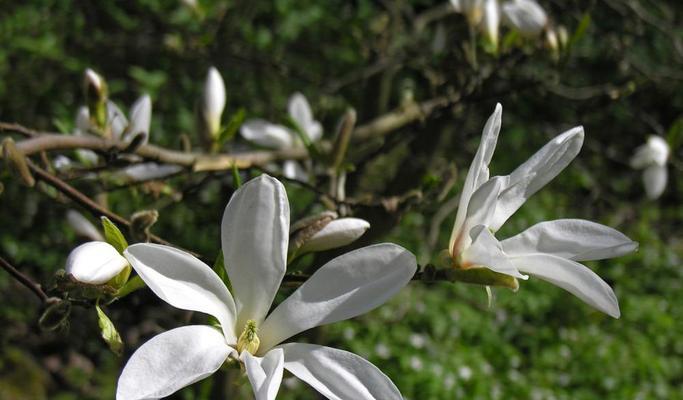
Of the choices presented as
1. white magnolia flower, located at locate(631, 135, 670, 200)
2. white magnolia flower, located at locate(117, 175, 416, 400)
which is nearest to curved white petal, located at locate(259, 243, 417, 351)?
white magnolia flower, located at locate(117, 175, 416, 400)

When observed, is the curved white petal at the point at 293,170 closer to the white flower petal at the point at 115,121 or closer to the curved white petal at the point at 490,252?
the white flower petal at the point at 115,121

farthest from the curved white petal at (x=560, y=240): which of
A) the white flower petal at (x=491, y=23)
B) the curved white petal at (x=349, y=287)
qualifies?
the white flower petal at (x=491, y=23)

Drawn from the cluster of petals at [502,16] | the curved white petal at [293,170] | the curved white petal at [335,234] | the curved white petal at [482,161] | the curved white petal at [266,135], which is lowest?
the curved white petal at [293,170]

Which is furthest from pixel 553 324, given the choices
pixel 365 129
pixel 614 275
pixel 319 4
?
pixel 365 129

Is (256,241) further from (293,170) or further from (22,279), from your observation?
(293,170)

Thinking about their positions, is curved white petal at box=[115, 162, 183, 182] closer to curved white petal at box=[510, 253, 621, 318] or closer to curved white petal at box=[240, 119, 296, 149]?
curved white petal at box=[240, 119, 296, 149]

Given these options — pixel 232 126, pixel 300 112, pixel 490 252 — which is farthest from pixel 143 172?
pixel 490 252
